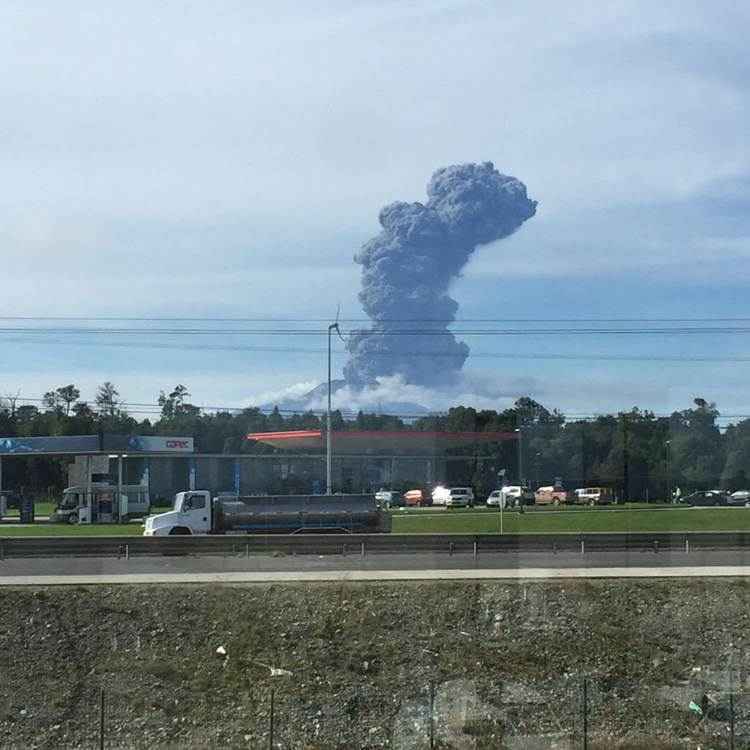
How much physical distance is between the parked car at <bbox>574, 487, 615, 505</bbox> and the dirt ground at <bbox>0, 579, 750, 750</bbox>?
55.2 m

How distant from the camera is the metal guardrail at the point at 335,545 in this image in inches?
1446

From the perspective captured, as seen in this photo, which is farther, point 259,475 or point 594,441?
point 259,475

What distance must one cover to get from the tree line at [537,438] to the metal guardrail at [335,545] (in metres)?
43.2

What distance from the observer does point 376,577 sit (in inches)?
1166

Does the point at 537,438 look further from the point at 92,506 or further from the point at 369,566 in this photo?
the point at 369,566

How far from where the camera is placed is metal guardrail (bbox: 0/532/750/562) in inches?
1446

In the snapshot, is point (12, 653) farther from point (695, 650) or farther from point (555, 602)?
point (695, 650)

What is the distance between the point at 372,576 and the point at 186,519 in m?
17.1


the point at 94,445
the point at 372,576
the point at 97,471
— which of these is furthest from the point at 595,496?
the point at 372,576

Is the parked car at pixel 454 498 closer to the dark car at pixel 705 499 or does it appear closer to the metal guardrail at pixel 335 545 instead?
the dark car at pixel 705 499

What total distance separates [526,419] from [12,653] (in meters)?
93.7

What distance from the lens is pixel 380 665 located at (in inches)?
1001

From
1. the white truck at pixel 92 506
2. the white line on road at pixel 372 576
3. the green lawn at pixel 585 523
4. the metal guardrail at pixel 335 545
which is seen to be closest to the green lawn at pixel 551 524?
the green lawn at pixel 585 523

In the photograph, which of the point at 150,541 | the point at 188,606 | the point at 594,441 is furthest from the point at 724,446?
the point at 188,606
